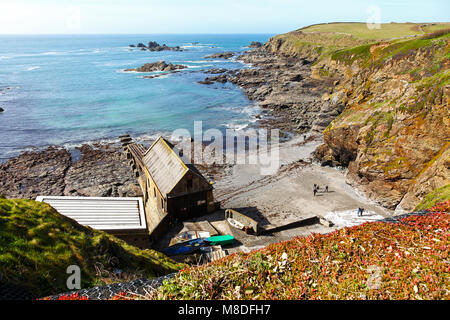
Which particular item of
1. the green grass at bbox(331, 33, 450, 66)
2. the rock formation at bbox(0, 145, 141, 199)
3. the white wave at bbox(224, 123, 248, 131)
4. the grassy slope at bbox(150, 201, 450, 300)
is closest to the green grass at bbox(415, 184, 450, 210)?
the grassy slope at bbox(150, 201, 450, 300)

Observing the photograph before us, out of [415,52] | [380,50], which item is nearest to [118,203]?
[415,52]

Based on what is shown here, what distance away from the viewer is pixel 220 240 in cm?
2172

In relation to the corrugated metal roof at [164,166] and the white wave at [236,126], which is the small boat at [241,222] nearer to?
the corrugated metal roof at [164,166]

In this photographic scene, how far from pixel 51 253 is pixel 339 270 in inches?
408

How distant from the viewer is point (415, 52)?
52.1 meters

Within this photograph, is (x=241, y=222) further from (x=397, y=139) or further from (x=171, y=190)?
(x=397, y=139)

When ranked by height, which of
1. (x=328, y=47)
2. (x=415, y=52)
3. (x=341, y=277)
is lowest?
(x=341, y=277)

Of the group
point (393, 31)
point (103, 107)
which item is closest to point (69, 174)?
point (103, 107)

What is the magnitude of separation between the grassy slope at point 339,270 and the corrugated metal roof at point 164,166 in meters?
16.5

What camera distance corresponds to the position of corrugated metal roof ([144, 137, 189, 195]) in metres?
24.9

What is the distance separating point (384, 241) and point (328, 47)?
410ft

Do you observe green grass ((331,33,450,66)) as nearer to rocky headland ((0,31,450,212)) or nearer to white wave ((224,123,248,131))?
rocky headland ((0,31,450,212))
